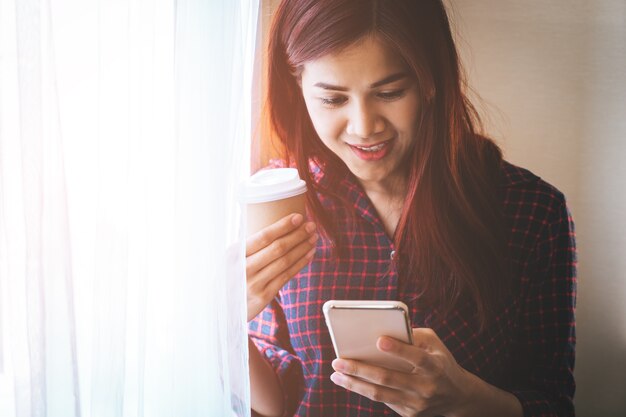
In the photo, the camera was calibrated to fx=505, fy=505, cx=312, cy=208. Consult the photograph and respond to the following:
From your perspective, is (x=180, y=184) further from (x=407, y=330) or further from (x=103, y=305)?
(x=407, y=330)

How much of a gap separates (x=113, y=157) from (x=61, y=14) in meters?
0.28

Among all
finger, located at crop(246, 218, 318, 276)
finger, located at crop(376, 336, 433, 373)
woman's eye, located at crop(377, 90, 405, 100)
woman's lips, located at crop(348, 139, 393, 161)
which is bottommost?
finger, located at crop(376, 336, 433, 373)

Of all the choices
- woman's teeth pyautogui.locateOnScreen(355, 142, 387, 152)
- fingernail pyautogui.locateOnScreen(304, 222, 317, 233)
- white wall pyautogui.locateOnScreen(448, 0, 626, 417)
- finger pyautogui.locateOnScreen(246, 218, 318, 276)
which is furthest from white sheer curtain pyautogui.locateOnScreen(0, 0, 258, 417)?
white wall pyautogui.locateOnScreen(448, 0, 626, 417)

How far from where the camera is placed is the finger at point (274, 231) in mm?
974

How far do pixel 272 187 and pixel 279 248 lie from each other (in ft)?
0.40

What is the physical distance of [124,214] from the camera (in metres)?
0.97

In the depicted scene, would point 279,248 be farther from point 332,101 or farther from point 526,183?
point 526,183

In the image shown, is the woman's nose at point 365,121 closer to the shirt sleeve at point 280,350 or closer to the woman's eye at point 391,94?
the woman's eye at point 391,94

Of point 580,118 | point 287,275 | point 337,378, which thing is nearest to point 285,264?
point 287,275

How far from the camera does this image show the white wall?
→ 916 millimetres

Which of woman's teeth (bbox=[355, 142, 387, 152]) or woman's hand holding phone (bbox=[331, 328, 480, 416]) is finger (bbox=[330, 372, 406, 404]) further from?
woman's teeth (bbox=[355, 142, 387, 152])

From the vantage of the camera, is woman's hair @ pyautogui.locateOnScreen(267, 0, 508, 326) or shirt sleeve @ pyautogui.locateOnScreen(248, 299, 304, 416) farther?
shirt sleeve @ pyautogui.locateOnScreen(248, 299, 304, 416)

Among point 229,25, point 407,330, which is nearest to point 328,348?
point 407,330

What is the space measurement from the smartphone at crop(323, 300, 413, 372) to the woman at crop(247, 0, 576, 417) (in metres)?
0.02
